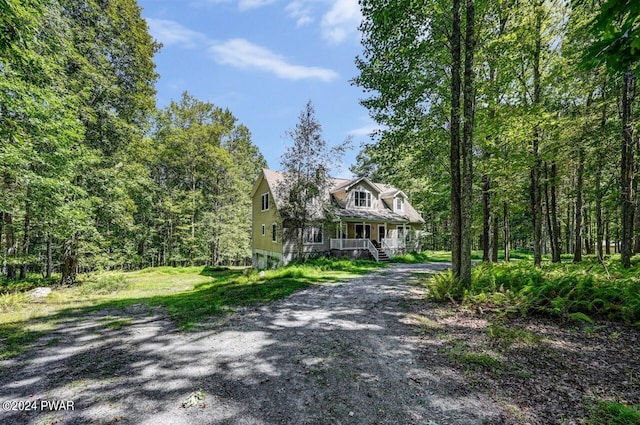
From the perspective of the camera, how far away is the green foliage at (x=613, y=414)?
8.49 ft

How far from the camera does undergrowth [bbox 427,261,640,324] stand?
16.9 feet

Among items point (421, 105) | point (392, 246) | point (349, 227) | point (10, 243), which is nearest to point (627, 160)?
point (421, 105)

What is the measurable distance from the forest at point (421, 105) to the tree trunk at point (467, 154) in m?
0.03

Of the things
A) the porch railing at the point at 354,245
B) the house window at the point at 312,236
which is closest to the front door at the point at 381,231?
the porch railing at the point at 354,245

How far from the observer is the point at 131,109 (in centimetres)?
1508

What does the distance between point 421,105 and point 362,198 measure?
1363 cm

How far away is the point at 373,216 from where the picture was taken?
2084 centimetres

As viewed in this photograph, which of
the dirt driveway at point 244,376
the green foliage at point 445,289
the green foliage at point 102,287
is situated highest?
the green foliage at point 445,289

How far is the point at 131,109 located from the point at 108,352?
49.4 feet

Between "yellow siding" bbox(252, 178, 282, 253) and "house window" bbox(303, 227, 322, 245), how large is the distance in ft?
6.62

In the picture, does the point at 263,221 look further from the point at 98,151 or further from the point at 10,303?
the point at 10,303

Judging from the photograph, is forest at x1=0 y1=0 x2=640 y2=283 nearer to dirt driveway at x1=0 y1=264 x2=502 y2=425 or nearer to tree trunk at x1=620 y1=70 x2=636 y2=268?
tree trunk at x1=620 y1=70 x2=636 y2=268

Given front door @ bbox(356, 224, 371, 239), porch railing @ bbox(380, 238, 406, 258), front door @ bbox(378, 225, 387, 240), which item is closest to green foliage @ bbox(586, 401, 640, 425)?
porch railing @ bbox(380, 238, 406, 258)

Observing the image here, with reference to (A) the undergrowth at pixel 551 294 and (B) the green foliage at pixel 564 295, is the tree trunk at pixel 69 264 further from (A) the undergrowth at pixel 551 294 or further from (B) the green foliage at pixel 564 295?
(B) the green foliage at pixel 564 295
